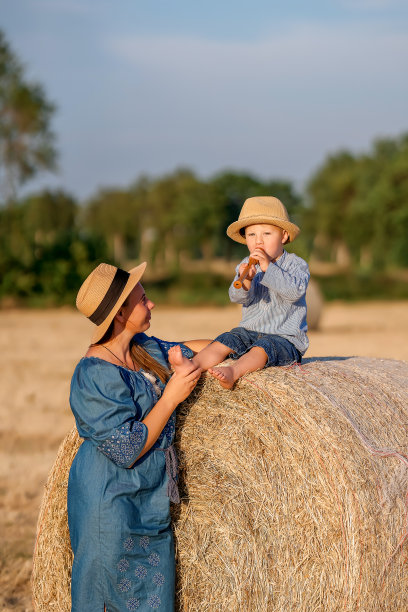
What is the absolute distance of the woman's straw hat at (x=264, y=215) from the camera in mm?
4258

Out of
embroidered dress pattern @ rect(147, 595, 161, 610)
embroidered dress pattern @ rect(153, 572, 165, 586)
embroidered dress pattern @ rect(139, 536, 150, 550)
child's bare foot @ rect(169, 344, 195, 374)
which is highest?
child's bare foot @ rect(169, 344, 195, 374)

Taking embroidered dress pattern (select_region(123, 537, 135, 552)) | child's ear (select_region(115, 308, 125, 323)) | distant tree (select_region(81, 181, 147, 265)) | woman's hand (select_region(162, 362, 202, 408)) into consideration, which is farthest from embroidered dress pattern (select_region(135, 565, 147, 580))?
distant tree (select_region(81, 181, 147, 265))

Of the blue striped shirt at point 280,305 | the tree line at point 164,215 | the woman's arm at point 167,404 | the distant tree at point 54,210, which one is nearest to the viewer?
the woman's arm at point 167,404

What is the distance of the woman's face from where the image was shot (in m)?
3.50

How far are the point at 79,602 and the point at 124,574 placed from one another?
0.80 ft

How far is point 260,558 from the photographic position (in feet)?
12.3

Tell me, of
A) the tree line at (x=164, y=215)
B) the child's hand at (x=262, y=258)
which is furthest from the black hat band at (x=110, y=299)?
the tree line at (x=164, y=215)

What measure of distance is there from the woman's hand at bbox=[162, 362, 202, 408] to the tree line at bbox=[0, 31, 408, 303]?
1878cm

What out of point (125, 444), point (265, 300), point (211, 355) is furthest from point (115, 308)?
point (265, 300)

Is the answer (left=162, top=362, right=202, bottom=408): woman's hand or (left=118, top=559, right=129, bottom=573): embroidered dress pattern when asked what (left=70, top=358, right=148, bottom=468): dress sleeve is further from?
(left=118, top=559, right=129, bottom=573): embroidered dress pattern

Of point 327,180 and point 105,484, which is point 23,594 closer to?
point 105,484

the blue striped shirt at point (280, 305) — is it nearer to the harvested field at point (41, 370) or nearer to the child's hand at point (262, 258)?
the child's hand at point (262, 258)

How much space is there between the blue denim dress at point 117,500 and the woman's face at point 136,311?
0.21m

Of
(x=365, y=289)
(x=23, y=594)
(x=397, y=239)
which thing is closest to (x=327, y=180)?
(x=397, y=239)
